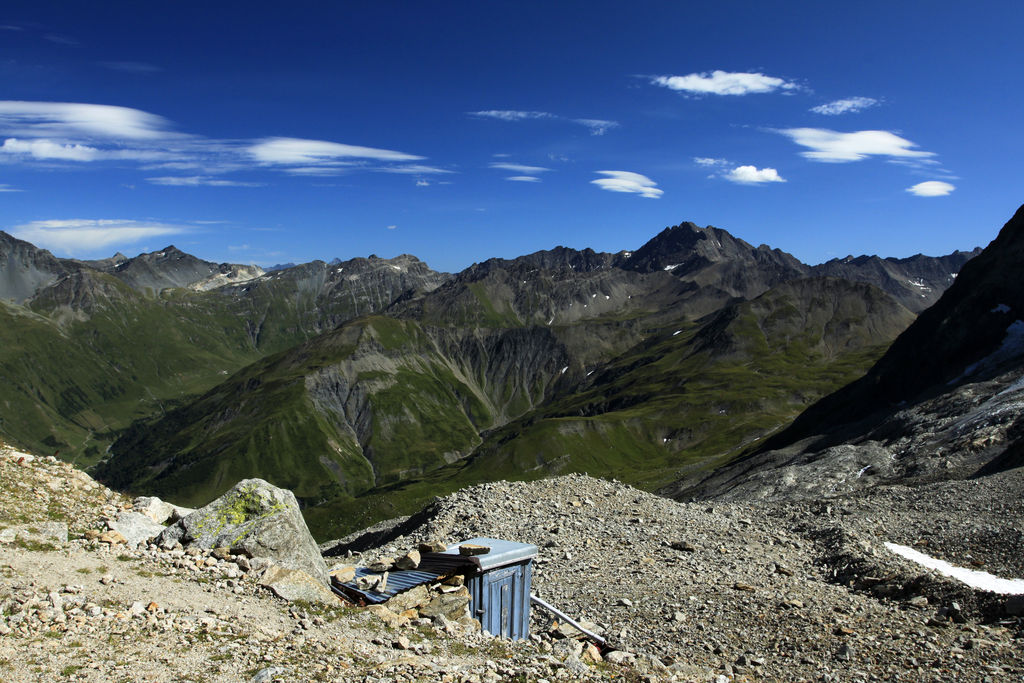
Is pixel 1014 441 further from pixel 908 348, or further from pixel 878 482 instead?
pixel 908 348

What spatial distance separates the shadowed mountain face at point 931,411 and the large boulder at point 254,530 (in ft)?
149

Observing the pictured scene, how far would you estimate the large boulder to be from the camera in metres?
21.4

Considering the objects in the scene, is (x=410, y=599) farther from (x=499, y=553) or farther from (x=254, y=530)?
(x=254, y=530)

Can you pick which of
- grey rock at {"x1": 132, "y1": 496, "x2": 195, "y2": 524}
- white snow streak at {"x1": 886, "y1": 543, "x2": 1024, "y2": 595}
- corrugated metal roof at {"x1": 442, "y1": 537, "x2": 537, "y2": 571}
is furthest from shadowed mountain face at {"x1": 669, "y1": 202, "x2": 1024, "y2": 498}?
grey rock at {"x1": 132, "y1": 496, "x2": 195, "y2": 524}

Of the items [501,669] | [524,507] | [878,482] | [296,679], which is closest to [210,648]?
[296,679]

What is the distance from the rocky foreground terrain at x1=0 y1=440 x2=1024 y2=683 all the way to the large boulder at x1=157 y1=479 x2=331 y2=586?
0.69 metres

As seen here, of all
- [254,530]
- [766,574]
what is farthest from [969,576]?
[254,530]

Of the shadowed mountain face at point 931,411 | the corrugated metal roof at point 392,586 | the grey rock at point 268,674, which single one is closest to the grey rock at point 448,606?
the corrugated metal roof at point 392,586

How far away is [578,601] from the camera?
25766 millimetres

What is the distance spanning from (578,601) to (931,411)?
60.0m

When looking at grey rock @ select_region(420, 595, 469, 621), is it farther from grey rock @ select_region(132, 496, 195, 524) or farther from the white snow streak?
the white snow streak

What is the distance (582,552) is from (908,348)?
105188mm

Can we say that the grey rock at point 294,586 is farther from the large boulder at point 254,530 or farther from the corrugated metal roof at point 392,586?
the corrugated metal roof at point 392,586

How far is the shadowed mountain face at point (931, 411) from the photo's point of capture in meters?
54.5
